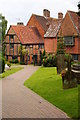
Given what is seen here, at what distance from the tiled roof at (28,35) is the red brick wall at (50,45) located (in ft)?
9.52

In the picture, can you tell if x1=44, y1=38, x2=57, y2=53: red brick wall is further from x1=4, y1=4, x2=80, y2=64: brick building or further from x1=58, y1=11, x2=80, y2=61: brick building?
x1=58, y1=11, x2=80, y2=61: brick building

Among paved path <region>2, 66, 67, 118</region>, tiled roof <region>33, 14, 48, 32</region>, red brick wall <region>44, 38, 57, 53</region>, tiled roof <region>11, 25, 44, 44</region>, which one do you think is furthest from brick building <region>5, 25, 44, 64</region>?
paved path <region>2, 66, 67, 118</region>

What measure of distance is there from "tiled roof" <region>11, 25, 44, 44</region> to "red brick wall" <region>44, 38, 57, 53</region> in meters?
2.90

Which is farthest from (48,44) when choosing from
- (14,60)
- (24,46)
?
(14,60)

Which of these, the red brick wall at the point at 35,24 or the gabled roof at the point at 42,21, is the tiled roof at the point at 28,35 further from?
the gabled roof at the point at 42,21

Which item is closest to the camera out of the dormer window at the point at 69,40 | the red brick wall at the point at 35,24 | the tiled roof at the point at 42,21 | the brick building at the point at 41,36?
the dormer window at the point at 69,40

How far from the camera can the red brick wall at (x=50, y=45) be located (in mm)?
43828

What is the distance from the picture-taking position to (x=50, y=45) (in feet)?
145

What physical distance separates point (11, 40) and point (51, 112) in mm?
39505

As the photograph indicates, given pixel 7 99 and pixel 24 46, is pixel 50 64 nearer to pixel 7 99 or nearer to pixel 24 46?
pixel 24 46

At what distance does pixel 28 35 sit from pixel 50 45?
22.5ft

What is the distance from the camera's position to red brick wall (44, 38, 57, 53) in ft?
144

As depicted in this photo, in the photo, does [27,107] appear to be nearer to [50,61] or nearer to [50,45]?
[50,61]

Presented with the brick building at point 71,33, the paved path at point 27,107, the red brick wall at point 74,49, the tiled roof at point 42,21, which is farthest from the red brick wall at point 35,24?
the paved path at point 27,107
